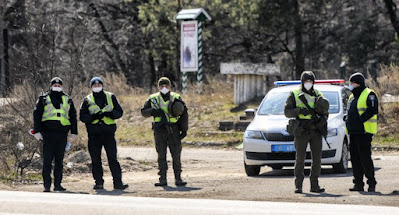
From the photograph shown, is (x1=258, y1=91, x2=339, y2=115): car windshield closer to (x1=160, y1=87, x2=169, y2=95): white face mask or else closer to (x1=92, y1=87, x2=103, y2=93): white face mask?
(x1=160, y1=87, x2=169, y2=95): white face mask

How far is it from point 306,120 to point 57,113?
354cm

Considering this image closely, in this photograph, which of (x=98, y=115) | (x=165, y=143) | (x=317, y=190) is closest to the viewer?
(x=317, y=190)

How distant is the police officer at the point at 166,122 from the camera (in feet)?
48.1

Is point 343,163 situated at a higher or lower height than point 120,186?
higher

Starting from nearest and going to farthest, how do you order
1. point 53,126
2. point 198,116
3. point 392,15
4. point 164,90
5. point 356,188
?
1. point 356,188
2. point 53,126
3. point 164,90
4. point 198,116
5. point 392,15

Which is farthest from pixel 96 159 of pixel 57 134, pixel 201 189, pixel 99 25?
pixel 99 25

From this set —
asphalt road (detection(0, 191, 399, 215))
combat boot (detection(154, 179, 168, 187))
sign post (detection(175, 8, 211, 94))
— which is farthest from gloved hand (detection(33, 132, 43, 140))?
sign post (detection(175, 8, 211, 94))

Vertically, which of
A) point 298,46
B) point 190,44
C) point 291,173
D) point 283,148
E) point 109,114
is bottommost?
point 291,173

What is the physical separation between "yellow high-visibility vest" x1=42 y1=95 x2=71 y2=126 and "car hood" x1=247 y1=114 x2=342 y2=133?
3894mm

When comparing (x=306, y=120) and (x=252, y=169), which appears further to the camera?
(x=252, y=169)

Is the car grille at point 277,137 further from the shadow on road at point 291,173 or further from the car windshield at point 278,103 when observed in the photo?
the car windshield at point 278,103

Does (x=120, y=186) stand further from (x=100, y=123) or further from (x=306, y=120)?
(x=306, y=120)

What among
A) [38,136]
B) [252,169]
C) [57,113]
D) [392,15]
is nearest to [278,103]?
[252,169]

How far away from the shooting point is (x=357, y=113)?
13578 mm
